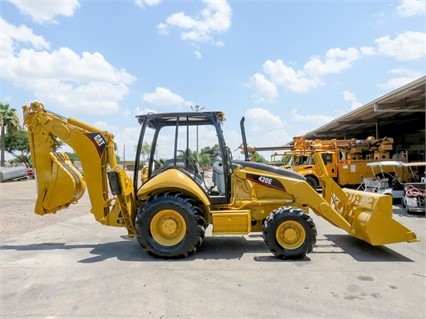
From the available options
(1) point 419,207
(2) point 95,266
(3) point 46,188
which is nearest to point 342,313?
(2) point 95,266

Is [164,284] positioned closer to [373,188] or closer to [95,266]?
[95,266]

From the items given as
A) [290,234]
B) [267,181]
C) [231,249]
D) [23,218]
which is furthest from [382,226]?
[23,218]

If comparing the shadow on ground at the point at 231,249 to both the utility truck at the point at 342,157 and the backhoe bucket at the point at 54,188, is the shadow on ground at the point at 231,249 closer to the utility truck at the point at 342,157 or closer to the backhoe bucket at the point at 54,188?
the backhoe bucket at the point at 54,188

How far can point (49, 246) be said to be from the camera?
679 cm

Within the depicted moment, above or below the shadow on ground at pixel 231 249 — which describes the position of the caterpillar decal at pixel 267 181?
above

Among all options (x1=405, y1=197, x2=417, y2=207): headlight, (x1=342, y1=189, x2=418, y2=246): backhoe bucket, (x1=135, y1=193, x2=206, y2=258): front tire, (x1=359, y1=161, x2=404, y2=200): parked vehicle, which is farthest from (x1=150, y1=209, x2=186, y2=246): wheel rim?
(x1=359, y1=161, x2=404, y2=200): parked vehicle

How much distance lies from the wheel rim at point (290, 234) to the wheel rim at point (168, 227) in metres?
1.59

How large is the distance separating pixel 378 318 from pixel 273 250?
230 cm

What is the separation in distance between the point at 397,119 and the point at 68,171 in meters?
22.0

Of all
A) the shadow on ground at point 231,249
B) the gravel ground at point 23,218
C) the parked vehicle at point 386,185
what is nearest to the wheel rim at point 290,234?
the shadow on ground at point 231,249

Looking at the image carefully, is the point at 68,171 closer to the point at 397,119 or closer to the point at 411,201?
the point at 411,201

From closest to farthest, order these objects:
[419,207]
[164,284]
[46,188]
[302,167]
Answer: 1. [164,284]
2. [46,188]
3. [419,207]
4. [302,167]

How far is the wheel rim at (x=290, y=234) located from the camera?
584 cm

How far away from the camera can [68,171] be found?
660cm
